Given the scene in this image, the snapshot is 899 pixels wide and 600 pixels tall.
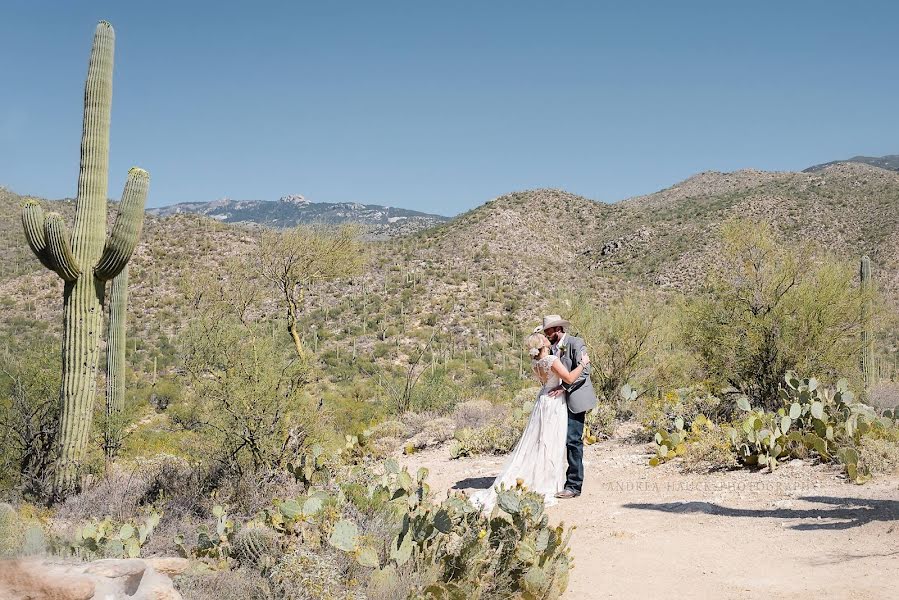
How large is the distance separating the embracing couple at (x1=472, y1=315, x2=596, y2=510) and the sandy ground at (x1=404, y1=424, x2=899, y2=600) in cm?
36

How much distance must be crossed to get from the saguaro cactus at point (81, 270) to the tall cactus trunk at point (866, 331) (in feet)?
34.6

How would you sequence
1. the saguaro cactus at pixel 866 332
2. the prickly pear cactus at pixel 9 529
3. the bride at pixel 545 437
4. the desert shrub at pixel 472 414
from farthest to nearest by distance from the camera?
the desert shrub at pixel 472 414, the saguaro cactus at pixel 866 332, the bride at pixel 545 437, the prickly pear cactus at pixel 9 529

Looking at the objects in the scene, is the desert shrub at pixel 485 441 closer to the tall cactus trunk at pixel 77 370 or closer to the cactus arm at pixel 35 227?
the tall cactus trunk at pixel 77 370

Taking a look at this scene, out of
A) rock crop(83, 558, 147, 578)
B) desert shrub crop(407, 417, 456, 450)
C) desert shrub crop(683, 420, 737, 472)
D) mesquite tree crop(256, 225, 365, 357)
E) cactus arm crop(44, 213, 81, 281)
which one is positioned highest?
mesquite tree crop(256, 225, 365, 357)

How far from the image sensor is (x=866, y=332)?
1191cm

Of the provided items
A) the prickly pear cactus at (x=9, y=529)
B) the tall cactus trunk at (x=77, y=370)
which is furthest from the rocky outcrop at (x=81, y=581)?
the tall cactus trunk at (x=77, y=370)

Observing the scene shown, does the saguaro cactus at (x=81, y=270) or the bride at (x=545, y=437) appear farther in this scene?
the saguaro cactus at (x=81, y=270)

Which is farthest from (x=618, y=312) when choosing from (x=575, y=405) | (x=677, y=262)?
(x=677, y=262)

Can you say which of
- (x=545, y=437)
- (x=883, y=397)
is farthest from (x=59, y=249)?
(x=883, y=397)

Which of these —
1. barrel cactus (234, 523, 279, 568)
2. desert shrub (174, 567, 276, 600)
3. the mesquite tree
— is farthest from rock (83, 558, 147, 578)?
the mesquite tree

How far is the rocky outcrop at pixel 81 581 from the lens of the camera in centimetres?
246

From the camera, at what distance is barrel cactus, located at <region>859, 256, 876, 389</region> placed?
1123 centimetres

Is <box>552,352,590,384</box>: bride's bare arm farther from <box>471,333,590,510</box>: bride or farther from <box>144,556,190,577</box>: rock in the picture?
<box>144,556,190,577</box>: rock

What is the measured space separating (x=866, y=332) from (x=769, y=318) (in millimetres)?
2625
